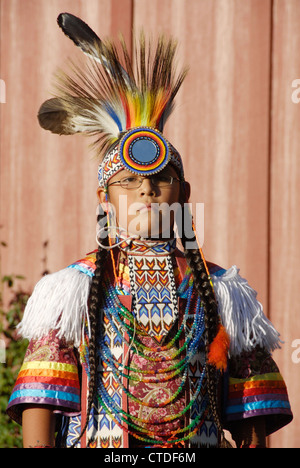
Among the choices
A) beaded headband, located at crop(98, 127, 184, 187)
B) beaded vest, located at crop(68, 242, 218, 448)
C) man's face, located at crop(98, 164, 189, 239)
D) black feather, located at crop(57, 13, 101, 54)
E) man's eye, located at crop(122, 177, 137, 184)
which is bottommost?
beaded vest, located at crop(68, 242, 218, 448)

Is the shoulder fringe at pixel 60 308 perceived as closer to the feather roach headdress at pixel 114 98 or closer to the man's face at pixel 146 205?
the man's face at pixel 146 205

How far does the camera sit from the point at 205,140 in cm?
531

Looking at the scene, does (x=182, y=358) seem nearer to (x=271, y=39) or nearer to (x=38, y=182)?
(x=38, y=182)

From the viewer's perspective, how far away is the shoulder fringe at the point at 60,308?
11.0ft

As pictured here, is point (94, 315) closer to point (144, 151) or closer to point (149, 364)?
point (149, 364)

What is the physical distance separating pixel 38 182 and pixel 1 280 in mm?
685

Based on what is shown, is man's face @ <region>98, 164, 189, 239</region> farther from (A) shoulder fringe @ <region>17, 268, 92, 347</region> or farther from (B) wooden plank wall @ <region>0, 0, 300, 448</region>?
(B) wooden plank wall @ <region>0, 0, 300, 448</region>

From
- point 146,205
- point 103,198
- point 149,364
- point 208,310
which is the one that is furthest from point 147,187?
point 149,364

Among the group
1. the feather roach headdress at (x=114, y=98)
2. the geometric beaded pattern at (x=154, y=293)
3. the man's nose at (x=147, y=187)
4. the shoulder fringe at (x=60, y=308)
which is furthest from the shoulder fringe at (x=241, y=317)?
the feather roach headdress at (x=114, y=98)

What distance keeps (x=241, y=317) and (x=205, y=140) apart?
2033 mm

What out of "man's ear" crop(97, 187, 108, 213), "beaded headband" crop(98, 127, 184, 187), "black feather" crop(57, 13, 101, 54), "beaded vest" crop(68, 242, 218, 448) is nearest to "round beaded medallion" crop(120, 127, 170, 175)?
"beaded headband" crop(98, 127, 184, 187)

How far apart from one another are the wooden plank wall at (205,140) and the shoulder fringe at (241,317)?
1576mm

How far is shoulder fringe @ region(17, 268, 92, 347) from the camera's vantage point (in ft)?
11.0

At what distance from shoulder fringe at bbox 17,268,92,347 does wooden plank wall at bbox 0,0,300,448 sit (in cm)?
182
